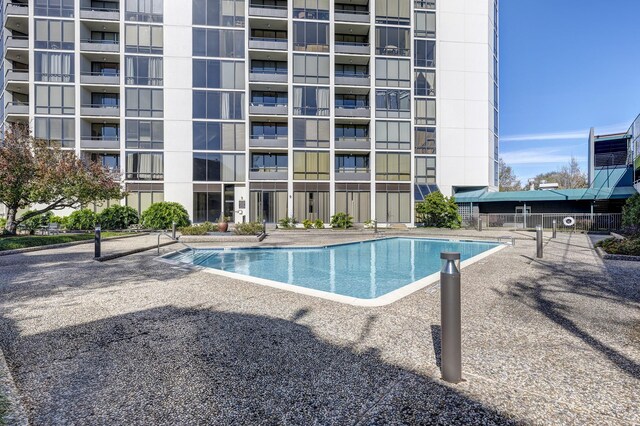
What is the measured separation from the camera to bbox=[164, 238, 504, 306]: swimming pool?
7.22 metres

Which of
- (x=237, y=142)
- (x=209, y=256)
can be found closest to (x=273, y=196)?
(x=237, y=142)

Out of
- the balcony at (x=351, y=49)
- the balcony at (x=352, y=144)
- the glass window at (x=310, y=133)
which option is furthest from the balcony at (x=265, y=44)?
the balcony at (x=352, y=144)

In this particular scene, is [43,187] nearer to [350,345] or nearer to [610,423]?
[350,345]

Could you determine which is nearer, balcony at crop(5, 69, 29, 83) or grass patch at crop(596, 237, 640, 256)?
grass patch at crop(596, 237, 640, 256)

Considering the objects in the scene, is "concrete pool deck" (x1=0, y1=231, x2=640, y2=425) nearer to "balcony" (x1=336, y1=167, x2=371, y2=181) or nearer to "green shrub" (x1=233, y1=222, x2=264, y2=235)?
"green shrub" (x1=233, y1=222, x2=264, y2=235)

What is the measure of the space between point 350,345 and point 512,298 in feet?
11.9

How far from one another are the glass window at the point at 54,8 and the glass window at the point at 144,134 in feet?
34.1

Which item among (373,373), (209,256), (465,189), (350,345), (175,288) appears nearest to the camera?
(373,373)

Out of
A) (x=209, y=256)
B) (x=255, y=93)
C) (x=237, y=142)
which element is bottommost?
(x=209, y=256)

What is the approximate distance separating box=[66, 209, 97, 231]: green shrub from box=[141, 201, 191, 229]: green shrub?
3.46m

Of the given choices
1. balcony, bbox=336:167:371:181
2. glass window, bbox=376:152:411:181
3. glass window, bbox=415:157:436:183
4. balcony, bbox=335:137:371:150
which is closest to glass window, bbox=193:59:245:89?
balcony, bbox=335:137:371:150

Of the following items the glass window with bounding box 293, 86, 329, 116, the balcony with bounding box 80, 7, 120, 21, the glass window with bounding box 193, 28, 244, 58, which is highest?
the balcony with bounding box 80, 7, 120, 21

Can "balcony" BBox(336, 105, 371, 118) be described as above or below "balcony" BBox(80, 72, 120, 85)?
below

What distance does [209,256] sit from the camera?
44.6ft
